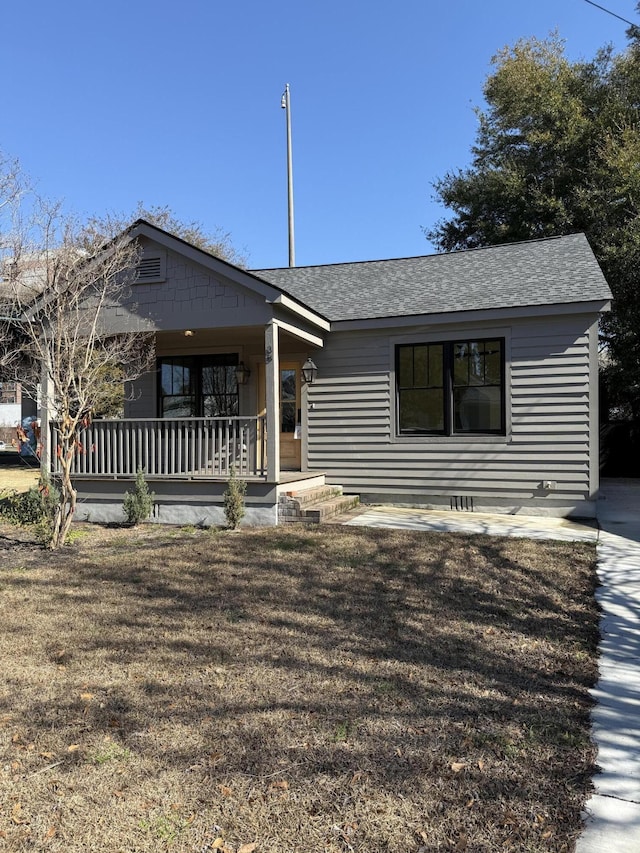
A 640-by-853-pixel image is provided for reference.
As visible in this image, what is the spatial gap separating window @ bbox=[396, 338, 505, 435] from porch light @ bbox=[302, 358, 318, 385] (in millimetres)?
1507

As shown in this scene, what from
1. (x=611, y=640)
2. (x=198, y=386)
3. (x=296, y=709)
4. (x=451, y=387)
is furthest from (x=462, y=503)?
(x=296, y=709)

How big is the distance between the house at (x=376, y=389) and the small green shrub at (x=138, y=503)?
1.35ft

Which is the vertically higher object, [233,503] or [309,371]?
[309,371]

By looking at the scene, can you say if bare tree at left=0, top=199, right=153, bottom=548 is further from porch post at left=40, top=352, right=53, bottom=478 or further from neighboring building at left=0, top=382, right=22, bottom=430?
neighboring building at left=0, top=382, right=22, bottom=430

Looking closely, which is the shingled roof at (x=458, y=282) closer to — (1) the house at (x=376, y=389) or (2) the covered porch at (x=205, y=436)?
(1) the house at (x=376, y=389)

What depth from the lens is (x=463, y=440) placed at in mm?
9383

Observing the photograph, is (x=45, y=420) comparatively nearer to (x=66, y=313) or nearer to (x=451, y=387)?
(x=66, y=313)

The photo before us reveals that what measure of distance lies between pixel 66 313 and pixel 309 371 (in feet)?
13.7

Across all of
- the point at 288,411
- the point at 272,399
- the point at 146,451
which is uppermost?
the point at 272,399

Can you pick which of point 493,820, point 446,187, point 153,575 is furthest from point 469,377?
point 446,187

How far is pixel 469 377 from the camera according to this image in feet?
31.0

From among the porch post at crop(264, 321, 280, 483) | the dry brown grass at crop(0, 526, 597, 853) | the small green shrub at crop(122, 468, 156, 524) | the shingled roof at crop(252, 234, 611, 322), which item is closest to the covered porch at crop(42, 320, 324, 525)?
the porch post at crop(264, 321, 280, 483)

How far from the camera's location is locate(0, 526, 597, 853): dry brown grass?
216cm

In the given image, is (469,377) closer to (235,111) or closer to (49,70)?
(49,70)
